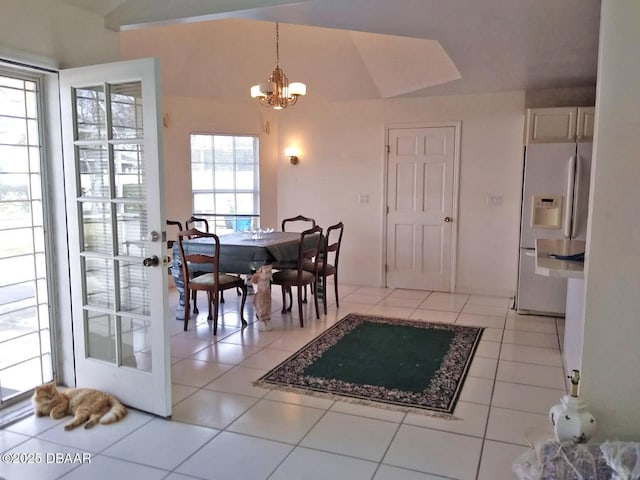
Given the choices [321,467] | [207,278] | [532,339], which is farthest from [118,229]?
[532,339]

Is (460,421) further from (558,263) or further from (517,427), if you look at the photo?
(558,263)

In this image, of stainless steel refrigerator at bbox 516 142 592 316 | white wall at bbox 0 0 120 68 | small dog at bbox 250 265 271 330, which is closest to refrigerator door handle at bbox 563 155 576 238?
stainless steel refrigerator at bbox 516 142 592 316

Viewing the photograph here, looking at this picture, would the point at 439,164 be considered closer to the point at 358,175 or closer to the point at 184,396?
the point at 358,175

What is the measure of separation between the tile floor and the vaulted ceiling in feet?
7.63

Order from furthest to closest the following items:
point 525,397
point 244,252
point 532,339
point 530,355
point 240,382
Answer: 1. point 244,252
2. point 532,339
3. point 530,355
4. point 240,382
5. point 525,397

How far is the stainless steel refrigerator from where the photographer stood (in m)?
4.70

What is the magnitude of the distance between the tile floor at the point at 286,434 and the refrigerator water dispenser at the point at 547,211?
5.19ft

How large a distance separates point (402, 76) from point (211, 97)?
238 cm

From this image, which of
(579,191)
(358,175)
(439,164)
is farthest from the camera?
(358,175)

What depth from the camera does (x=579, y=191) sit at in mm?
4688

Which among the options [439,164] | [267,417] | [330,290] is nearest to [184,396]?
[267,417]

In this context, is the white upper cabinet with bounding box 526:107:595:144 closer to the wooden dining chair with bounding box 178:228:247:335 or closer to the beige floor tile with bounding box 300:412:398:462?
the wooden dining chair with bounding box 178:228:247:335

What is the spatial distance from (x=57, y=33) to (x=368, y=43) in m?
3.37

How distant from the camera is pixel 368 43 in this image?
538 cm
